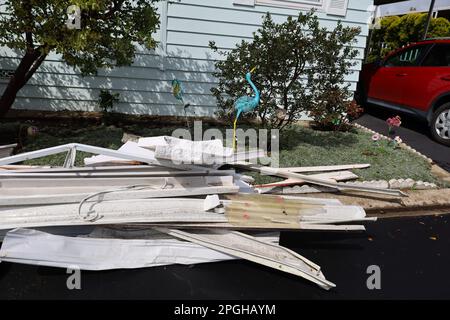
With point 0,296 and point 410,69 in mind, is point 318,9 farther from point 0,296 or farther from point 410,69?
point 0,296

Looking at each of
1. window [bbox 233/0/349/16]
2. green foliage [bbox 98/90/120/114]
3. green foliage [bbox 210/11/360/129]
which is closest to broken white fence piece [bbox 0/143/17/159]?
green foliage [bbox 98/90/120/114]

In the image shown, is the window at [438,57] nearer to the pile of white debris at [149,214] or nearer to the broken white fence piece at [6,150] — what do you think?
the pile of white debris at [149,214]

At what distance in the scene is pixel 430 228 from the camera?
3.97 meters

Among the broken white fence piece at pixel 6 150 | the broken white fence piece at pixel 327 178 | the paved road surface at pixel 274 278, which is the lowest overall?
the paved road surface at pixel 274 278

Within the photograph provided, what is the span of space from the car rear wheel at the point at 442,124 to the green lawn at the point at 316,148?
1090mm

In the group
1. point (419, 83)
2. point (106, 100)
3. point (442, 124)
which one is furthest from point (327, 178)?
point (106, 100)

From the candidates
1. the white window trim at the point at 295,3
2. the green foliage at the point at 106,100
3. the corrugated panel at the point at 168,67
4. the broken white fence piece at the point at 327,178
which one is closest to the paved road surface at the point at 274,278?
the broken white fence piece at the point at 327,178

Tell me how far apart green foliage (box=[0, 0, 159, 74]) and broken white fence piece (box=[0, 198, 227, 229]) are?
2.03 meters

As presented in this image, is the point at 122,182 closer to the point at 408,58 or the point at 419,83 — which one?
the point at 419,83

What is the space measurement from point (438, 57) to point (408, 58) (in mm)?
870

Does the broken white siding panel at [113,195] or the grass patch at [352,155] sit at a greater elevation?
the broken white siding panel at [113,195]

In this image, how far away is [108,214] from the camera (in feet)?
9.66

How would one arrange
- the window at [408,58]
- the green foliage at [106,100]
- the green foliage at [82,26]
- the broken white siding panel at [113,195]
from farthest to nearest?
the window at [408,58], the green foliage at [106,100], the green foliage at [82,26], the broken white siding panel at [113,195]

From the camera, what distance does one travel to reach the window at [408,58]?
7215 mm
